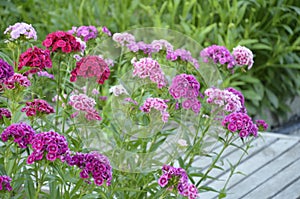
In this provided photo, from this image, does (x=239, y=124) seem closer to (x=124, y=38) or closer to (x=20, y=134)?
(x=124, y=38)

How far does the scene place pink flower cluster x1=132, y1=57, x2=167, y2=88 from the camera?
2.28 meters

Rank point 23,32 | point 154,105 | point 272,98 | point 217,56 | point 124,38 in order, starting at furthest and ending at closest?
point 272,98
point 217,56
point 124,38
point 23,32
point 154,105

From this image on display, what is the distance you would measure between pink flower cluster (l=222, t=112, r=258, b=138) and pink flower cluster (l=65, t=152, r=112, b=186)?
0.51 m

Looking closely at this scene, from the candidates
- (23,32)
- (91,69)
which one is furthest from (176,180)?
(23,32)

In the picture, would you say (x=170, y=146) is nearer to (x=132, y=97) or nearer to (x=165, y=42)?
(x=132, y=97)

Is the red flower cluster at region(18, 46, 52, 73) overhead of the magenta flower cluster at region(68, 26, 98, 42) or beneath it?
overhead

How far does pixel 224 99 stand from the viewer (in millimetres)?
2434

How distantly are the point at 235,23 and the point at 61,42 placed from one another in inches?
117

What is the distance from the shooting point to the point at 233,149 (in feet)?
13.1

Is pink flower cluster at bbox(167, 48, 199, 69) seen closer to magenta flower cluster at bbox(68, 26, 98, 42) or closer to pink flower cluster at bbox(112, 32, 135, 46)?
pink flower cluster at bbox(112, 32, 135, 46)

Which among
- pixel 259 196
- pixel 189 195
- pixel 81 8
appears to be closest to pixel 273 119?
pixel 81 8

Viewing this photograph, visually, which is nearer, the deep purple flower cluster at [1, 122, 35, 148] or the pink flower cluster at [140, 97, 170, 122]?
the deep purple flower cluster at [1, 122, 35, 148]

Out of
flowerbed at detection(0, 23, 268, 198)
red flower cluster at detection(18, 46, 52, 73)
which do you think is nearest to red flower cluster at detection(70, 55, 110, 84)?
flowerbed at detection(0, 23, 268, 198)

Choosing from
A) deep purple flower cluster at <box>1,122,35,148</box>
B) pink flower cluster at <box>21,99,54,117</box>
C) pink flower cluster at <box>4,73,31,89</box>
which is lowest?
pink flower cluster at <box>21,99,54,117</box>
